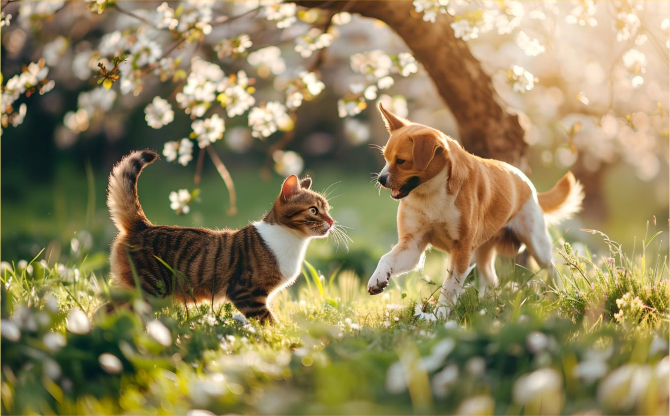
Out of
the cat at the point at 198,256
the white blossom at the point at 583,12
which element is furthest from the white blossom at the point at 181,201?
the white blossom at the point at 583,12

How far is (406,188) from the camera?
4.04m

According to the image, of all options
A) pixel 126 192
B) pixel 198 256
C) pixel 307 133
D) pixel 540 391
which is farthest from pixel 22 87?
pixel 307 133

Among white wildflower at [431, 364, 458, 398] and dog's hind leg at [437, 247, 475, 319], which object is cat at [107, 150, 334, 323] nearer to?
dog's hind leg at [437, 247, 475, 319]

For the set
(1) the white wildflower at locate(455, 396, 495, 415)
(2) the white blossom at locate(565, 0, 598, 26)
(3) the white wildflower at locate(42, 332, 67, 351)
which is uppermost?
(2) the white blossom at locate(565, 0, 598, 26)

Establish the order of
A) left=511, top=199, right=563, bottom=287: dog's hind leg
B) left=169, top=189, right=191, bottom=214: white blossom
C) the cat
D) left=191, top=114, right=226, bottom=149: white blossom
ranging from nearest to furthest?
the cat < left=169, top=189, right=191, bottom=214: white blossom < left=511, top=199, right=563, bottom=287: dog's hind leg < left=191, top=114, right=226, bottom=149: white blossom

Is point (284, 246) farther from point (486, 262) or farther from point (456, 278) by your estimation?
point (486, 262)

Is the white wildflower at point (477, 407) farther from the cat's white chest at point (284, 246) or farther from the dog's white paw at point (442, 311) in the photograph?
the cat's white chest at point (284, 246)

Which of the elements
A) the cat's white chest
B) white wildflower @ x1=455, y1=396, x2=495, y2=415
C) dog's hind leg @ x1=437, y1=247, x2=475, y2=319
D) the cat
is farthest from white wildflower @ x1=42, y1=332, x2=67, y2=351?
dog's hind leg @ x1=437, y1=247, x2=475, y2=319

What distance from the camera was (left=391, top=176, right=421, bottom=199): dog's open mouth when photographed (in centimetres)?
400

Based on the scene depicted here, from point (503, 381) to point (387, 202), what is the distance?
9698 mm

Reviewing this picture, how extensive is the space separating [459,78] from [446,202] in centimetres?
159

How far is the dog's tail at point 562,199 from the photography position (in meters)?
5.45

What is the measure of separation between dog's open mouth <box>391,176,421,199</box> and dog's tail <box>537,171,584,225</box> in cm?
195

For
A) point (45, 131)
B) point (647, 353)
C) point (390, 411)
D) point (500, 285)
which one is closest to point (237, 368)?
point (390, 411)
